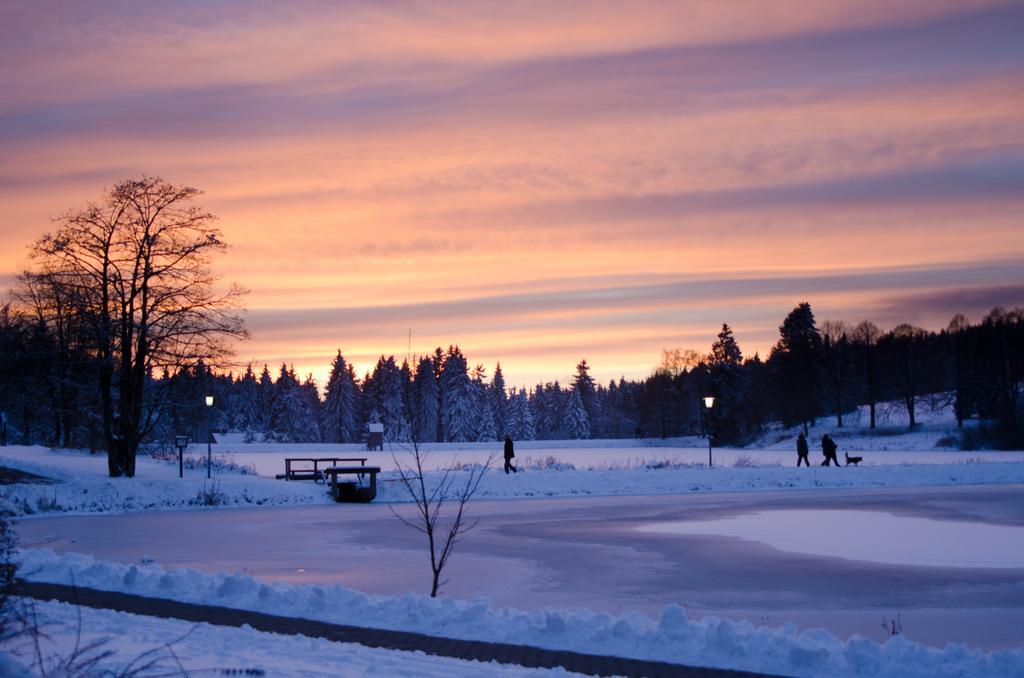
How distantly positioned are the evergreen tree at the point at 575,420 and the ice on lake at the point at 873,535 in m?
113

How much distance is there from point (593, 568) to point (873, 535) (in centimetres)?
759

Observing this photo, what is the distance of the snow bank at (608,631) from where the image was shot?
8.87 m

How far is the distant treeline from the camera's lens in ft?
162

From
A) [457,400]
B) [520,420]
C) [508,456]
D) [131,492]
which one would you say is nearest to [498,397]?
[520,420]

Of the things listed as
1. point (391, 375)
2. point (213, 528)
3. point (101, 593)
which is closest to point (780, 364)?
point (391, 375)

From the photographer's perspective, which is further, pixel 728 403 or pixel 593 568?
pixel 728 403

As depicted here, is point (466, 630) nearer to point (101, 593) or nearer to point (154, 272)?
point (101, 593)

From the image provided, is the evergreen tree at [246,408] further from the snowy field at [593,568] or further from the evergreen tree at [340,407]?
the snowy field at [593,568]

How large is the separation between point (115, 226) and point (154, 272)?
206 centimetres

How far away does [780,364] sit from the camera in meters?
105

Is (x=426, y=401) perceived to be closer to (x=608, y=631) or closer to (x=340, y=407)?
(x=340, y=407)

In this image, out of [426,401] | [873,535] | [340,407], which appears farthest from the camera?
[426,401]

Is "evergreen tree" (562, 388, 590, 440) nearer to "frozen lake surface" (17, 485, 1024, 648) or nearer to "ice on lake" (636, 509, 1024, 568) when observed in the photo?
"frozen lake surface" (17, 485, 1024, 648)

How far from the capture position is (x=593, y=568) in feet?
54.3
